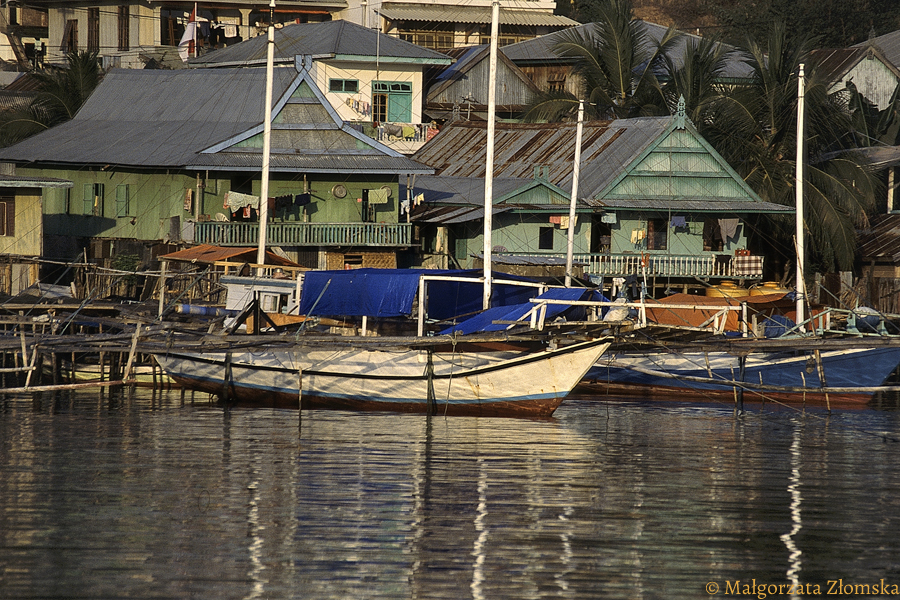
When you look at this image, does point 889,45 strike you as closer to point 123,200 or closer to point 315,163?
point 315,163

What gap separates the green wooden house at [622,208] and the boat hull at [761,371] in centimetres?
1027

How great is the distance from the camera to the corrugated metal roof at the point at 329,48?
5375 centimetres

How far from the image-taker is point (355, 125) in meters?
49.1

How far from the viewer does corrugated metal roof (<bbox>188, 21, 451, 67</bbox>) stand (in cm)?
5375

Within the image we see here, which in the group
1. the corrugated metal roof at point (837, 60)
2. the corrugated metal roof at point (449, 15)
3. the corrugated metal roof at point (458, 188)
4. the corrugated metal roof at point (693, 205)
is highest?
the corrugated metal roof at point (449, 15)

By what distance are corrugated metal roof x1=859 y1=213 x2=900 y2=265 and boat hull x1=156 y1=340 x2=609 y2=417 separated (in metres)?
23.9

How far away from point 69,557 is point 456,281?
1690 centimetres

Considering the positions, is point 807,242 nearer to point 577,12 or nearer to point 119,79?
point 119,79

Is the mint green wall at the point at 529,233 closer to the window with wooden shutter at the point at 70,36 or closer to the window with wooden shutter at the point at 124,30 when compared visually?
the window with wooden shutter at the point at 124,30

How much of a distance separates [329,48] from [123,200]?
48.2ft

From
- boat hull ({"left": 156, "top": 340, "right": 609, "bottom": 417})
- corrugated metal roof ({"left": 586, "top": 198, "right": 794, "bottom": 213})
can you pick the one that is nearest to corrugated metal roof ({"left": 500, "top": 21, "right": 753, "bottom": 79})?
corrugated metal roof ({"left": 586, "top": 198, "right": 794, "bottom": 213})

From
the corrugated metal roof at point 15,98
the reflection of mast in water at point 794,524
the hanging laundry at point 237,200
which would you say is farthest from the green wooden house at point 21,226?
the reflection of mast in water at point 794,524

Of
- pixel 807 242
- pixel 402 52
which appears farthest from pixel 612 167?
pixel 402 52

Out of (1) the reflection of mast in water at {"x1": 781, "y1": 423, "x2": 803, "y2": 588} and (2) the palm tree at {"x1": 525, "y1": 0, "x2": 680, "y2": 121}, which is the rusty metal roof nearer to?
(1) the reflection of mast in water at {"x1": 781, "y1": 423, "x2": 803, "y2": 588}
